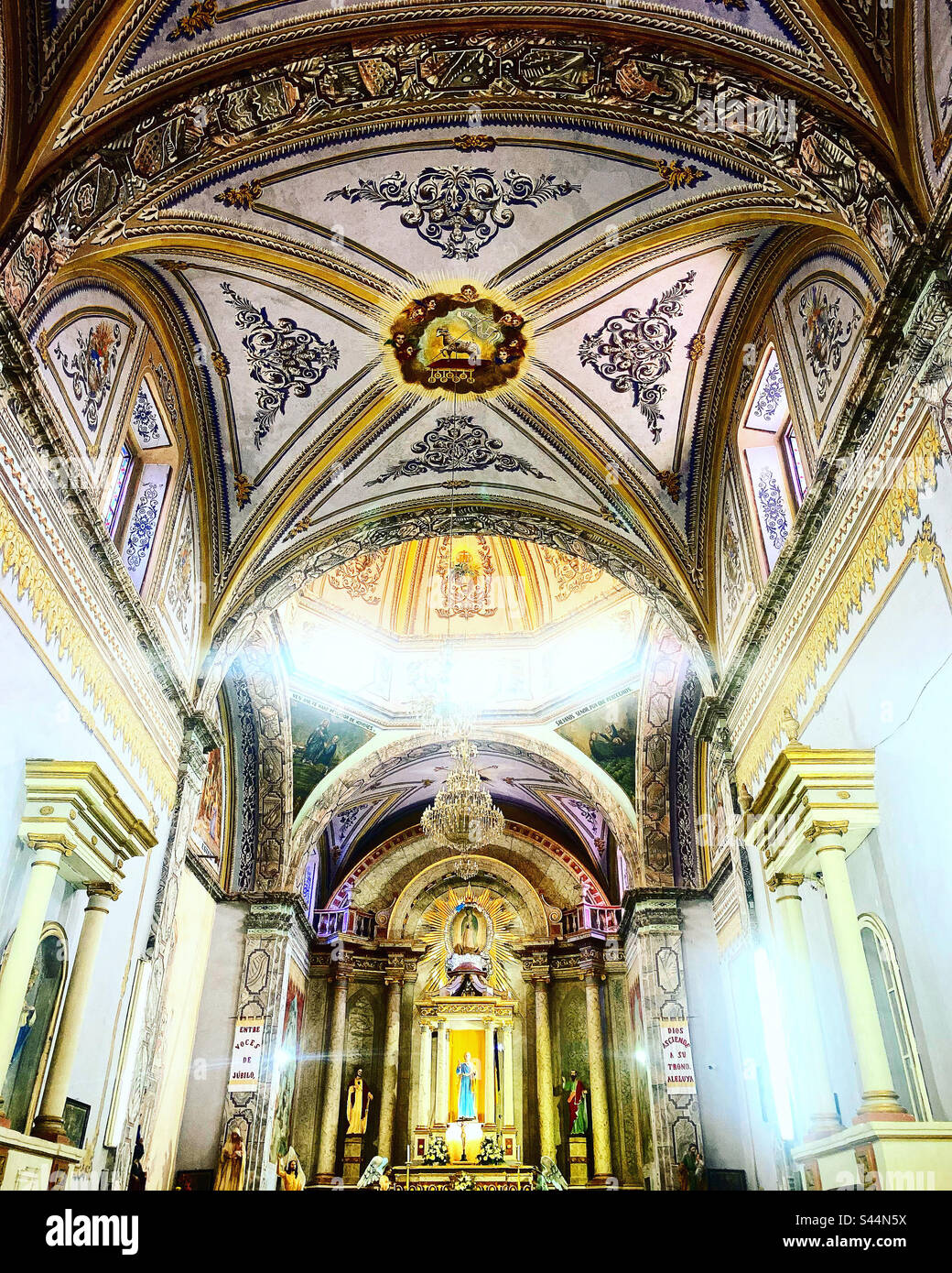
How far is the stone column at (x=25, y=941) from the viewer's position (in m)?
6.20

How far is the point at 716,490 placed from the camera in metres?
11.1

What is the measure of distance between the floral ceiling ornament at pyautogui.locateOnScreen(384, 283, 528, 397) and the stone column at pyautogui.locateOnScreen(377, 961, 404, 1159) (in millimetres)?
14787

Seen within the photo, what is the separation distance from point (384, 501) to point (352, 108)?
203 inches

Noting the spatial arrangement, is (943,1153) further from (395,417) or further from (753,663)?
(395,417)

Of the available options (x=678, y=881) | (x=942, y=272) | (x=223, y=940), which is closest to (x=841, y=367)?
(x=942, y=272)

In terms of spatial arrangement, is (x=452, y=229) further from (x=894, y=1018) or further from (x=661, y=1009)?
(x=661, y=1009)

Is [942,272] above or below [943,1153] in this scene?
above

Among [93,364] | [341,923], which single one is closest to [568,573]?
[341,923]

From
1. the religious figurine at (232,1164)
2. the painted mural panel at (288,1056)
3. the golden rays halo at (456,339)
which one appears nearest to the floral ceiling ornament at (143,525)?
the golden rays halo at (456,339)
